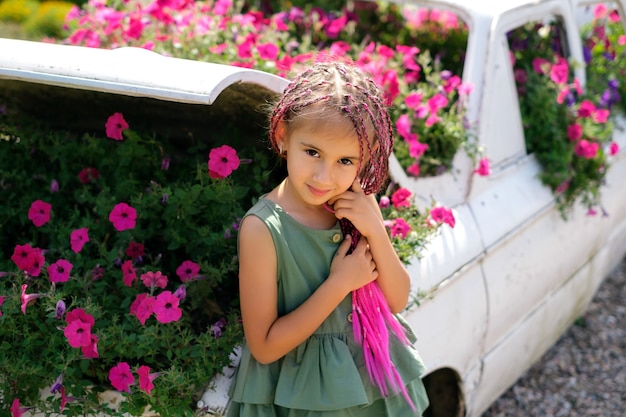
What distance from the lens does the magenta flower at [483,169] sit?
3.18 meters

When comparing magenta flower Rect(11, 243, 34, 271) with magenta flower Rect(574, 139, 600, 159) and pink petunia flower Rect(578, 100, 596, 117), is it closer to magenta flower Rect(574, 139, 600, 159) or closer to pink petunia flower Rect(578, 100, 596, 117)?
magenta flower Rect(574, 139, 600, 159)

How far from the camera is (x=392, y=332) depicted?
7.80 ft

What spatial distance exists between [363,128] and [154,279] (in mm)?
744

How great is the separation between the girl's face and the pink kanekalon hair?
21 millimetres

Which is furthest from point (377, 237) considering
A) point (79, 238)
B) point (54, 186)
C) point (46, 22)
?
point (46, 22)

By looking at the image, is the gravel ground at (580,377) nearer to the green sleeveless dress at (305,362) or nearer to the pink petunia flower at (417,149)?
the pink petunia flower at (417,149)

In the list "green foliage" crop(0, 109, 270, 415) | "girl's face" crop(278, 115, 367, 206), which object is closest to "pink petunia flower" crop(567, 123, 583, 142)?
"green foliage" crop(0, 109, 270, 415)

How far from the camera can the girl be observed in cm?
211

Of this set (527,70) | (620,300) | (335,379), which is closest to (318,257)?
(335,379)

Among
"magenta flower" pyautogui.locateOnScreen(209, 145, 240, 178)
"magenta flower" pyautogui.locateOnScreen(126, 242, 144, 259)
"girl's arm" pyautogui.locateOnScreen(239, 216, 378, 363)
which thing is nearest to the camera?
"girl's arm" pyautogui.locateOnScreen(239, 216, 378, 363)

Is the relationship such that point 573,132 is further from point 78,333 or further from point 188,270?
point 78,333

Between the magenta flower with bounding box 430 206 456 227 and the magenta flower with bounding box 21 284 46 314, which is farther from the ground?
the magenta flower with bounding box 21 284 46 314

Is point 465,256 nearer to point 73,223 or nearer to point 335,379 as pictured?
point 335,379

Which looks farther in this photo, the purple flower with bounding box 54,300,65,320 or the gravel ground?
the gravel ground
